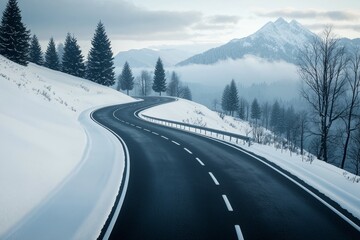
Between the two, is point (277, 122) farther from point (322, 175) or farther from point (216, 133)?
point (322, 175)

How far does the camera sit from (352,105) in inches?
801

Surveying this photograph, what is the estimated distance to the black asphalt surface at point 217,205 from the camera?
24.3 ft

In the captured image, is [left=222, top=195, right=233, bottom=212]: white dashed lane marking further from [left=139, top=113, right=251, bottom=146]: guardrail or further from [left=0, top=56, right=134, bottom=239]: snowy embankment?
[left=139, top=113, right=251, bottom=146]: guardrail

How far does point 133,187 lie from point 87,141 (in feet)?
30.0

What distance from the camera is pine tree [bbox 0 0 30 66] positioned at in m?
45.0

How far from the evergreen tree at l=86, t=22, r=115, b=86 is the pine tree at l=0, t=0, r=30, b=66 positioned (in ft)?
55.6

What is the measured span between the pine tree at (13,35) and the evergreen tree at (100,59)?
55.6ft

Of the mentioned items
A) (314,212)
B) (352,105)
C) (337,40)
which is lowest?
(314,212)

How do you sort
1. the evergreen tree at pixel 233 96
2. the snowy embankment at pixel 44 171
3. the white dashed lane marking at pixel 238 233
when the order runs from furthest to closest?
the evergreen tree at pixel 233 96 → the snowy embankment at pixel 44 171 → the white dashed lane marking at pixel 238 233

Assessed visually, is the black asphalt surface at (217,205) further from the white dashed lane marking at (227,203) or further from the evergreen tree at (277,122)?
the evergreen tree at (277,122)

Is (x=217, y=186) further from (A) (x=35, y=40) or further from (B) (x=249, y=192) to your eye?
(A) (x=35, y=40)

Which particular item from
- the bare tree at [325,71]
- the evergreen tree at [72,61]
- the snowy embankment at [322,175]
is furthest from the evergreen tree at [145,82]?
the snowy embankment at [322,175]

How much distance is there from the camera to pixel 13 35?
148 ft

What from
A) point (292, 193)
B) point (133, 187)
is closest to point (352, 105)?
point (292, 193)
